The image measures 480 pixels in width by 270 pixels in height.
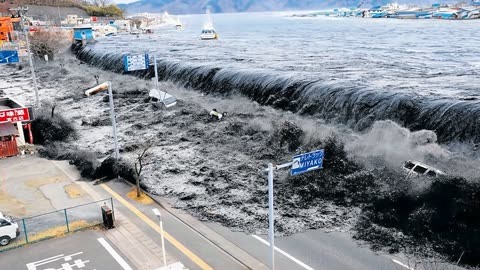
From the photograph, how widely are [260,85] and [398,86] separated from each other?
14.3 metres

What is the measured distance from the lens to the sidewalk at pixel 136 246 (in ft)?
56.5

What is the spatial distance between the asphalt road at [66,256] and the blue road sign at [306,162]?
7.83 meters

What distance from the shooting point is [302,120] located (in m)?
38.3

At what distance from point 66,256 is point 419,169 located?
19.0m

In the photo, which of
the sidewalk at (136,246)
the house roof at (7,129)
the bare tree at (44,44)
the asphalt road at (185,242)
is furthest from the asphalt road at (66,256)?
the bare tree at (44,44)

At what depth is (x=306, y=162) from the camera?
47.0ft

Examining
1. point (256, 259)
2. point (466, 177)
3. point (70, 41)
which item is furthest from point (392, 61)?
point (70, 41)

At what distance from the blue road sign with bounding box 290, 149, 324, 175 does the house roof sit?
2379cm

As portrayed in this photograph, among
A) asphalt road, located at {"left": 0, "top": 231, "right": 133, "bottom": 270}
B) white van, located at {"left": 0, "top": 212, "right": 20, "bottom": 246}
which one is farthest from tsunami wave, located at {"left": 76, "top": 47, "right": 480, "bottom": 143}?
white van, located at {"left": 0, "top": 212, "right": 20, "bottom": 246}

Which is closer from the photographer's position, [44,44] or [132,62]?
[132,62]

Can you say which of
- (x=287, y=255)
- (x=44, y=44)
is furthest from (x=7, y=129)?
(x=44, y=44)

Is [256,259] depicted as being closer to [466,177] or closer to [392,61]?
[466,177]

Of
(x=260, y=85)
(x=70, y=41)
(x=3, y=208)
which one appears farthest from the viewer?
(x=70, y=41)

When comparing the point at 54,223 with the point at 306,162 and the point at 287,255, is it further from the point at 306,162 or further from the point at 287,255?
the point at 306,162
